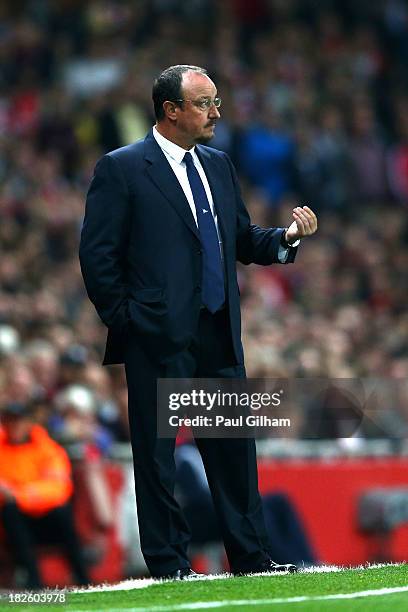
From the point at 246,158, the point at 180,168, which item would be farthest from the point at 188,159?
the point at 246,158

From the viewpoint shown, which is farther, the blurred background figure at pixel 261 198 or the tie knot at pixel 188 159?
the blurred background figure at pixel 261 198

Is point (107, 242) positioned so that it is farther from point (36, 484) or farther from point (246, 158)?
point (246, 158)

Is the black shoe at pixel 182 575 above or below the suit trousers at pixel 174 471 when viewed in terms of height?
below

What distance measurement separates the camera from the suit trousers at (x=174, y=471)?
689 cm

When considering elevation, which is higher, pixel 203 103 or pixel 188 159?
pixel 203 103

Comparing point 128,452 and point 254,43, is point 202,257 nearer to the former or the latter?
point 128,452

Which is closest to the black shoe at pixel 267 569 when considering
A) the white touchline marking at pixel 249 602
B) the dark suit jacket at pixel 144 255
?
the white touchline marking at pixel 249 602

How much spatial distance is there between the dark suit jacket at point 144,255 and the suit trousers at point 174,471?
7 cm

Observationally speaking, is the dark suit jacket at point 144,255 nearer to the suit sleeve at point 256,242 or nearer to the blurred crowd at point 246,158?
the suit sleeve at point 256,242

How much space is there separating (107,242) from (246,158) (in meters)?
9.52

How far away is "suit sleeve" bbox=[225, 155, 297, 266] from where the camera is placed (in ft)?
23.4

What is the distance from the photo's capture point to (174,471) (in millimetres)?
7012

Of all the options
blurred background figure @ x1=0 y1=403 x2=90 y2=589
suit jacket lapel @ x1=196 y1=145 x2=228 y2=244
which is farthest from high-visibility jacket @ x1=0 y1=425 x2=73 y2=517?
suit jacket lapel @ x1=196 y1=145 x2=228 y2=244

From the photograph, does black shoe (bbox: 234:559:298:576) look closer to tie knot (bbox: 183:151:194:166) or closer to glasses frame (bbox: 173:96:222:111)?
tie knot (bbox: 183:151:194:166)
